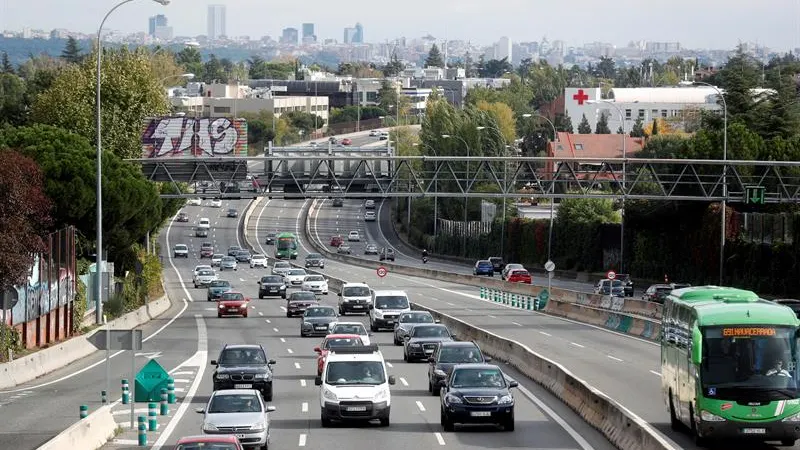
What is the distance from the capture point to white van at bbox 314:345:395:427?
32.1 metres

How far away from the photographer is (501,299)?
85625 millimetres

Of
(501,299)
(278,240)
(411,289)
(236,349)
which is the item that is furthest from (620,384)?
(278,240)

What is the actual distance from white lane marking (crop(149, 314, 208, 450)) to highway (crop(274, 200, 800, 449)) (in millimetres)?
9691

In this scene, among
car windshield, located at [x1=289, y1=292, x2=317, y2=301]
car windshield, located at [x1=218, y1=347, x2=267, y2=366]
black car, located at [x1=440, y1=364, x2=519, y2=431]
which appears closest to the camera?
black car, located at [x1=440, y1=364, x2=519, y2=431]

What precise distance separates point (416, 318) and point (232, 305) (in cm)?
1804

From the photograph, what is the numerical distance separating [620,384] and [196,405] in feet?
34.9

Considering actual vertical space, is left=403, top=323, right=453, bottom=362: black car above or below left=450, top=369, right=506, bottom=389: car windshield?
below

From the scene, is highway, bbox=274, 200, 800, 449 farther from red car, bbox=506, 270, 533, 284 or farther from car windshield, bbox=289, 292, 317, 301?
car windshield, bbox=289, 292, 317, 301

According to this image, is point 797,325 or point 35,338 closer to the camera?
point 797,325

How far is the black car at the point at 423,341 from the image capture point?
157 feet

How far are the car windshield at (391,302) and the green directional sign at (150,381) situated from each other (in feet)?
107

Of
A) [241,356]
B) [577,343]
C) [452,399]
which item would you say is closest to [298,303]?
[577,343]

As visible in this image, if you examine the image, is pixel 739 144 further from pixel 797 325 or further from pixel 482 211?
pixel 797 325

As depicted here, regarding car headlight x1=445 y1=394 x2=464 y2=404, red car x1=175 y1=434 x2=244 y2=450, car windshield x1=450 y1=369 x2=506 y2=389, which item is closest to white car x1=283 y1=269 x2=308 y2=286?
car windshield x1=450 y1=369 x2=506 y2=389
